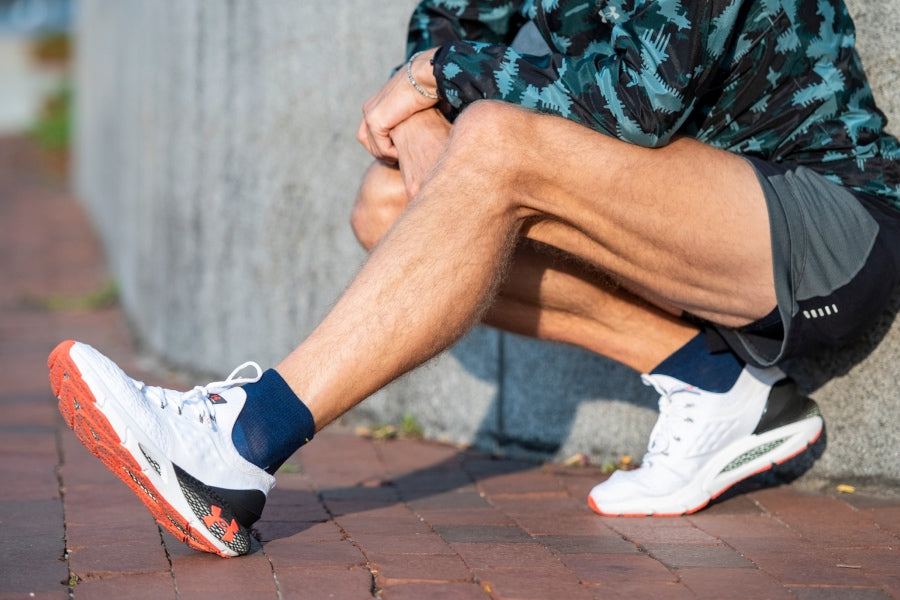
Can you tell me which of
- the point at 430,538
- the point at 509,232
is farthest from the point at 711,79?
the point at 430,538

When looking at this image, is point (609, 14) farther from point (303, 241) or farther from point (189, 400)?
point (303, 241)

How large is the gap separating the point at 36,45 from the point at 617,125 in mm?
21480

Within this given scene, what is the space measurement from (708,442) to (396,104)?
91 centimetres

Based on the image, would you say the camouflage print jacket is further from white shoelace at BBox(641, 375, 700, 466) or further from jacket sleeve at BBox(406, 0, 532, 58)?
white shoelace at BBox(641, 375, 700, 466)

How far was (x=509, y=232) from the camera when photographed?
2.01 m

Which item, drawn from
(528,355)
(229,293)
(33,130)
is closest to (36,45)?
(33,130)

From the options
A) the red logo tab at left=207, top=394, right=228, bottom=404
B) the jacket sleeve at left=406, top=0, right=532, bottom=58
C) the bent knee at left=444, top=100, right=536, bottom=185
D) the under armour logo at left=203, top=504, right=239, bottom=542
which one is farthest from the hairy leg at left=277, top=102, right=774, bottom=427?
the jacket sleeve at left=406, top=0, right=532, bottom=58

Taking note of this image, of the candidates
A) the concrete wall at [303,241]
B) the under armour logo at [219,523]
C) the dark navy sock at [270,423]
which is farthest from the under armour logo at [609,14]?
the under armour logo at [219,523]

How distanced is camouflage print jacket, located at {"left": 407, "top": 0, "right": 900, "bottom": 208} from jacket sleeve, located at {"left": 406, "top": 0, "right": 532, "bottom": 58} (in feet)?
1.00

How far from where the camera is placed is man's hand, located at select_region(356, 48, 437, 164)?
2.24 m

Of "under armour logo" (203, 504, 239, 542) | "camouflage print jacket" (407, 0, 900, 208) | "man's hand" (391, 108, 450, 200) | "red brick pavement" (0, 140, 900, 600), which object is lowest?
"red brick pavement" (0, 140, 900, 600)

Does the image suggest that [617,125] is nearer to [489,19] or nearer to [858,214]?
[858,214]

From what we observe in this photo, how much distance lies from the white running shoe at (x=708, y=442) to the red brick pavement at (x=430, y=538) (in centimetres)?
5

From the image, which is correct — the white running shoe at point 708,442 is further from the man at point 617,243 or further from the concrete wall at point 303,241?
the concrete wall at point 303,241
